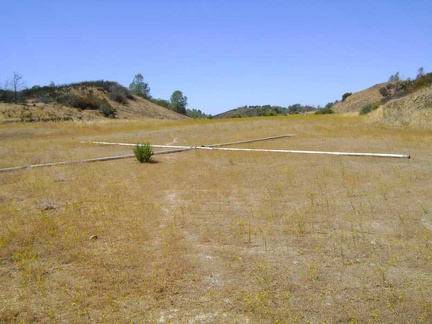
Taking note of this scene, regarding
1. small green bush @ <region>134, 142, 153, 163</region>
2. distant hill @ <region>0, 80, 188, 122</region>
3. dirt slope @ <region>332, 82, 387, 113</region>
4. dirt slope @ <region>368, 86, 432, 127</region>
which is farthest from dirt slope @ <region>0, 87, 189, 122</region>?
dirt slope @ <region>332, 82, 387, 113</region>

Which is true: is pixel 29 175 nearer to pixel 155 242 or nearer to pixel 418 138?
pixel 155 242

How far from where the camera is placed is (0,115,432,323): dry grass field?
4059 mm

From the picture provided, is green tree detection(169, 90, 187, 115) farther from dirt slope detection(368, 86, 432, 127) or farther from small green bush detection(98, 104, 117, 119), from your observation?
dirt slope detection(368, 86, 432, 127)

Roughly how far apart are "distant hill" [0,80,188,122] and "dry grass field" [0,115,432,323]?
107ft

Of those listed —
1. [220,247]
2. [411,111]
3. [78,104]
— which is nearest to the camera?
[220,247]

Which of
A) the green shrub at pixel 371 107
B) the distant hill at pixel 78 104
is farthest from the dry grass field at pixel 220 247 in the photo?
the distant hill at pixel 78 104

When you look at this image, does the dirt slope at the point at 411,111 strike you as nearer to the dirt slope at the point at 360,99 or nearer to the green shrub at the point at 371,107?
the green shrub at the point at 371,107

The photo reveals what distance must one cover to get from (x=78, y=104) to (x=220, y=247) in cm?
5250

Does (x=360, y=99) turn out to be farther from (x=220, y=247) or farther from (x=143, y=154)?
(x=220, y=247)

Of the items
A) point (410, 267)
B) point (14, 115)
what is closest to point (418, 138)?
point (410, 267)

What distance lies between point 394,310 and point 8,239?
5.32 m

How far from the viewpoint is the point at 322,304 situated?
405 cm

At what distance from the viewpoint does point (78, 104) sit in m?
53.9

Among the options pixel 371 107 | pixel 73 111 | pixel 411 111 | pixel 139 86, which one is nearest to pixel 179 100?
pixel 139 86
